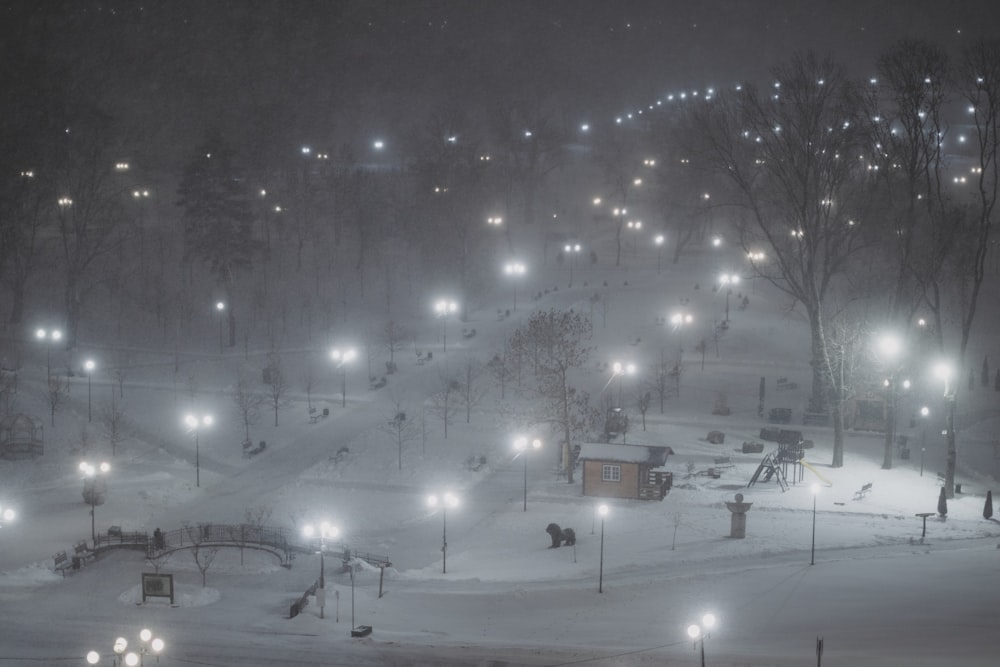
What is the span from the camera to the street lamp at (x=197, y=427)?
1596 inches

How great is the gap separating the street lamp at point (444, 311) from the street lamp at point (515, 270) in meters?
3.92

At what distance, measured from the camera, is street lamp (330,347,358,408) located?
160 feet

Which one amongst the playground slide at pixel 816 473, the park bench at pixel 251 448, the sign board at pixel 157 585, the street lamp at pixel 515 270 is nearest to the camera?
the sign board at pixel 157 585

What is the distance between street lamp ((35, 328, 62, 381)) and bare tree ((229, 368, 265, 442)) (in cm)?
876

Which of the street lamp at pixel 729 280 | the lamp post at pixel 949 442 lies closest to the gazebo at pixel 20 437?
the lamp post at pixel 949 442

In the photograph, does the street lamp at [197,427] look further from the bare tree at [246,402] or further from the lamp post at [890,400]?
the lamp post at [890,400]

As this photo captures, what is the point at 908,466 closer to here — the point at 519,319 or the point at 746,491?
the point at 746,491

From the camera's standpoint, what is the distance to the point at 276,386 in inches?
1880

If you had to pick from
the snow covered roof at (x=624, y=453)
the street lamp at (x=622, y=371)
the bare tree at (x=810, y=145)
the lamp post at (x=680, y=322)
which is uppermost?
the bare tree at (x=810, y=145)

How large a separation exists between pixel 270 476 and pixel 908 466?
82.9ft

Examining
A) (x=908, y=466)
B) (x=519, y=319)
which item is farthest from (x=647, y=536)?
(x=519, y=319)

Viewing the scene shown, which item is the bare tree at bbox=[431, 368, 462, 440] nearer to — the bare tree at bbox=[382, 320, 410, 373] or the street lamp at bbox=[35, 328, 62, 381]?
the bare tree at bbox=[382, 320, 410, 373]

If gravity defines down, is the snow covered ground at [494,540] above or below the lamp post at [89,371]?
below

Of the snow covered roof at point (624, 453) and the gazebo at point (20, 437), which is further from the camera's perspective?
the gazebo at point (20, 437)
